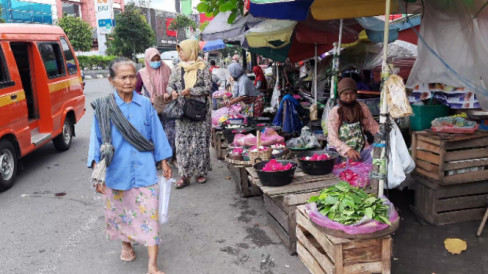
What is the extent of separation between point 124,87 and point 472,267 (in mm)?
3144

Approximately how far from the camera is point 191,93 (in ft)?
17.1

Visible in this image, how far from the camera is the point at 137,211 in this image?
3203 millimetres

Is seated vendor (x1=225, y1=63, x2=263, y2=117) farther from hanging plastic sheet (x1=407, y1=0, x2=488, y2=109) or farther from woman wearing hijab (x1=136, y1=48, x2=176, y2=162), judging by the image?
hanging plastic sheet (x1=407, y1=0, x2=488, y2=109)

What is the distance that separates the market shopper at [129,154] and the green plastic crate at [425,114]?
10.4 ft

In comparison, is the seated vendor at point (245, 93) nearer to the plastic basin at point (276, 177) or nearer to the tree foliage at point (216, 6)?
the tree foliage at point (216, 6)

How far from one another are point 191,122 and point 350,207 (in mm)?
3260

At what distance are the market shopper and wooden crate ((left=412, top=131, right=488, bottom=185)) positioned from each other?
8.57ft

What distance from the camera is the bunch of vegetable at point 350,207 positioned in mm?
2516

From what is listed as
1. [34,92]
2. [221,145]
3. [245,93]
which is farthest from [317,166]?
[34,92]

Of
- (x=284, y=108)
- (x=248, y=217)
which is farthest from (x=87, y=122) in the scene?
(x=248, y=217)

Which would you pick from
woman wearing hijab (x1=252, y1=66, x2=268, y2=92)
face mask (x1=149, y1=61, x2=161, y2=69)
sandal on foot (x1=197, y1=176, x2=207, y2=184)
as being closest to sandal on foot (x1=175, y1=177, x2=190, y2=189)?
sandal on foot (x1=197, y1=176, x2=207, y2=184)

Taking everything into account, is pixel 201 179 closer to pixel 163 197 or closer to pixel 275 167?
pixel 275 167

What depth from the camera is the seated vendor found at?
784 cm

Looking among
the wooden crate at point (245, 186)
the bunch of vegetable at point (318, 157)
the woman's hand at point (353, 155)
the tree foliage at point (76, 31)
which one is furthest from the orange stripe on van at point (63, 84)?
the tree foliage at point (76, 31)
